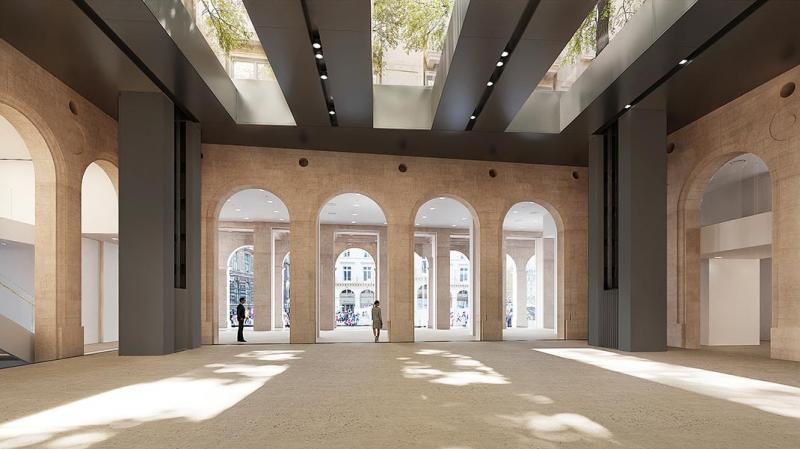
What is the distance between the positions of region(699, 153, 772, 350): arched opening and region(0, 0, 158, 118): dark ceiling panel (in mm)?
15420

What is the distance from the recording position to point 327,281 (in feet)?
93.9

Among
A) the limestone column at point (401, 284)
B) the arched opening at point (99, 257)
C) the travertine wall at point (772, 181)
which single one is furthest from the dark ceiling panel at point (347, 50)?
the travertine wall at point (772, 181)

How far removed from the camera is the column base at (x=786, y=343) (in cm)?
1182

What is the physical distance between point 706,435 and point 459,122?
1042 cm

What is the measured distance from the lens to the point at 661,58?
35.1 feet

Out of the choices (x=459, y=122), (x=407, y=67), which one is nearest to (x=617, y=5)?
(x=459, y=122)

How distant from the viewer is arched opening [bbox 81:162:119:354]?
55.6ft

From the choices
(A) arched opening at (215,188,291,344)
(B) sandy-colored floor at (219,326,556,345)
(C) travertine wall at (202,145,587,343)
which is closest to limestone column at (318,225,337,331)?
(A) arched opening at (215,188,291,344)

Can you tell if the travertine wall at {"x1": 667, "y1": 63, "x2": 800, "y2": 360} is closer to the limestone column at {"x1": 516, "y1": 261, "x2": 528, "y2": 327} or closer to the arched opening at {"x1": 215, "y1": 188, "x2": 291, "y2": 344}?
the arched opening at {"x1": 215, "y1": 188, "x2": 291, "y2": 344}

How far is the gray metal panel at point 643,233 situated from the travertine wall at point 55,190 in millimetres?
13517

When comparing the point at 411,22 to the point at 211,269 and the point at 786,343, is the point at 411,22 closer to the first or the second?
the point at 211,269

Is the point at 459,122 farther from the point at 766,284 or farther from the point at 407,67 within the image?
the point at 766,284

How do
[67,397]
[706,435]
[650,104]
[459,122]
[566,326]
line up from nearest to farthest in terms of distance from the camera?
[706,435] < [67,397] < [650,104] < [459,122] < [566,326]

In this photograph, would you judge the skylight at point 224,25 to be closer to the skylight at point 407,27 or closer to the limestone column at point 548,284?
the skylight at point 407,27
